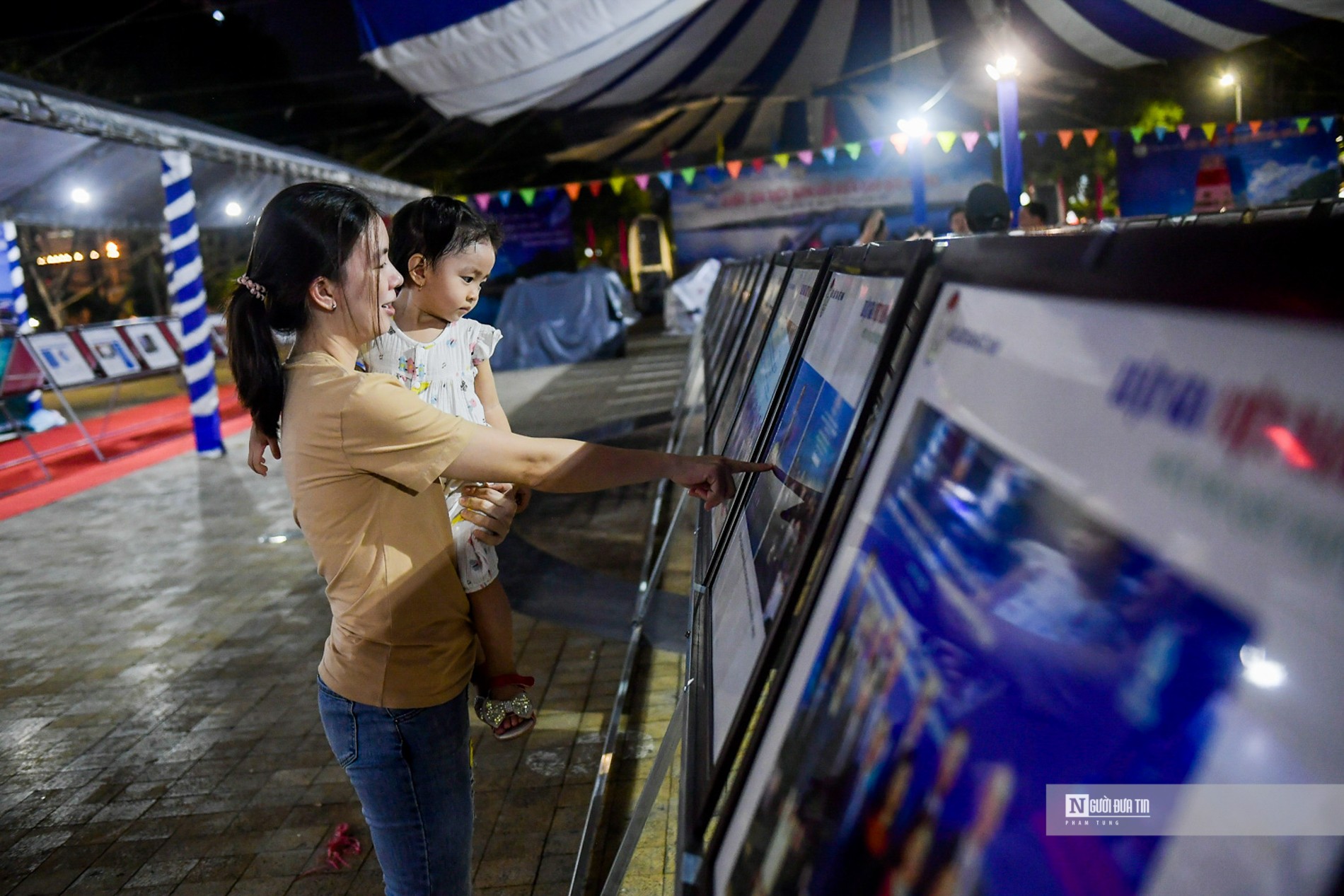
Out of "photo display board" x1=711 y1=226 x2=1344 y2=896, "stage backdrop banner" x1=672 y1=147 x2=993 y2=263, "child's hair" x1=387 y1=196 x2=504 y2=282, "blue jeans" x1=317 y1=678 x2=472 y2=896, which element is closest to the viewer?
"photo display board" x1=711 y1=226 x2=1344 y2=896

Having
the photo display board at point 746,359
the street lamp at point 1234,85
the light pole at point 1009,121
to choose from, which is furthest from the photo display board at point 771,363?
the street lamp at point 1234,85

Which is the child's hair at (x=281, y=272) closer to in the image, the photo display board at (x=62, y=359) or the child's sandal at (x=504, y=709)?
the child's sandal at (x=504, y=709)

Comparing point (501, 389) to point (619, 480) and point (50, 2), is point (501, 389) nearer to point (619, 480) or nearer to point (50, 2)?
point (619, 480)

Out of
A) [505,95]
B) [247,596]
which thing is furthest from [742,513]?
[505,95]

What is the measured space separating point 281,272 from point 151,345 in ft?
45.4

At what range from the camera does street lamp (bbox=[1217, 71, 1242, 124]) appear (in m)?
23.2

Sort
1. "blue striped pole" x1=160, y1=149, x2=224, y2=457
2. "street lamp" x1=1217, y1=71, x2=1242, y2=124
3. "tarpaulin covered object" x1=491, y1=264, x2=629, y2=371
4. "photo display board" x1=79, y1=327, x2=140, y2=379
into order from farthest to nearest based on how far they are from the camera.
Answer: "street lamp" x1=1217, y1=71, x2=1242, y2=124 < "tarpaulin covered object" x1=491, y1=264, x2=629, y2=371 < "photo display board" x1=79, y1=327, x2=140, y2=379 < "blue striped pole" x1=160, y1=149, x2=224, y2=457

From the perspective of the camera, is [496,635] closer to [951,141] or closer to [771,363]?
[771,363]

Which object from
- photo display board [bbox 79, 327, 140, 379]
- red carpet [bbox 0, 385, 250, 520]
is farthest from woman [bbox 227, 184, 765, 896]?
photo display board [bbox 79, 327, 140, 379]

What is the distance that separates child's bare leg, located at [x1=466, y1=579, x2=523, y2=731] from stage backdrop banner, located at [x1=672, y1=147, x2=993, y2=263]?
2179 cm

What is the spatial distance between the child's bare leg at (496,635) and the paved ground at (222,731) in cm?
84

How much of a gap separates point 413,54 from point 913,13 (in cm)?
622

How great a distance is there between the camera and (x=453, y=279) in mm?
2570

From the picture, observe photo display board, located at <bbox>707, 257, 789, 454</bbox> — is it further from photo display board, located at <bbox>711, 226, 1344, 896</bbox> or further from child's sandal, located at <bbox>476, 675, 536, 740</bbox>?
photo display board, located at <bbox>711, 226, 1344, 896</bbox>
